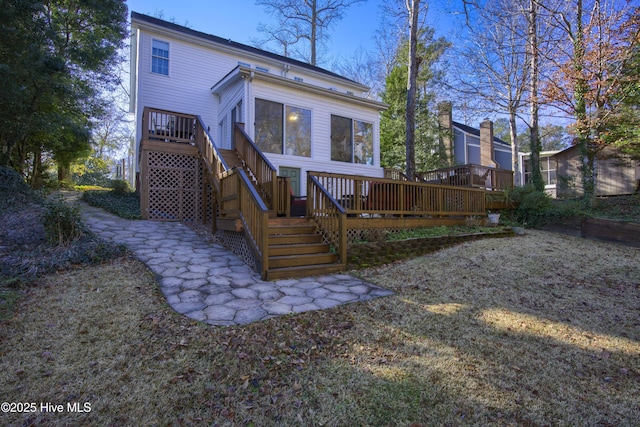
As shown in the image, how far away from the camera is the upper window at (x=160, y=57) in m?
11.4

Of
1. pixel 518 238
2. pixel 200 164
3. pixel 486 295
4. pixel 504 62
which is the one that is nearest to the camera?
pixel 486 295

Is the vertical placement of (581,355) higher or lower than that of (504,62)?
lower

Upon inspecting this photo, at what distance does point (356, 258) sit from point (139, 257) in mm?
3526

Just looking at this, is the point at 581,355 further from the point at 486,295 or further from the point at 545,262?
the point at 545,262

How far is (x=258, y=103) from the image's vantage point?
932 cm

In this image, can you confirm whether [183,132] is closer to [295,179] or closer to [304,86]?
[295,179]

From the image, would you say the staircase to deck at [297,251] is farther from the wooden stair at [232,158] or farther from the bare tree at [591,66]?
the bare tree at [591,66]

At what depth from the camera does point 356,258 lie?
559 cm

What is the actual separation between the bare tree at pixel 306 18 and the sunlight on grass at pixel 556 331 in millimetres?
19381

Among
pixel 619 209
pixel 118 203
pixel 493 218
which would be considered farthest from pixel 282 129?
pixel 619 209

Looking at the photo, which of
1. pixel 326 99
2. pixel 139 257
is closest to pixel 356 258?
pixel 139 257

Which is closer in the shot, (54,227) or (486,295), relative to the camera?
(486,295)

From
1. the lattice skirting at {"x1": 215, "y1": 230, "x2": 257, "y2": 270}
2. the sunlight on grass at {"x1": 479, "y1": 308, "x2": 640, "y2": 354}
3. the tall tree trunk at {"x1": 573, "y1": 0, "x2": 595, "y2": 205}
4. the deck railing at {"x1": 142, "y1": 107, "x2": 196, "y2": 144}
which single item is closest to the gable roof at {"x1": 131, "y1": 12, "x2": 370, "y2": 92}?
the deck railing at {"x1": 142, "y1": 107, "x2": 196, "y2": 144}

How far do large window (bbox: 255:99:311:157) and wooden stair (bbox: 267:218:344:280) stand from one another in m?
4.31
